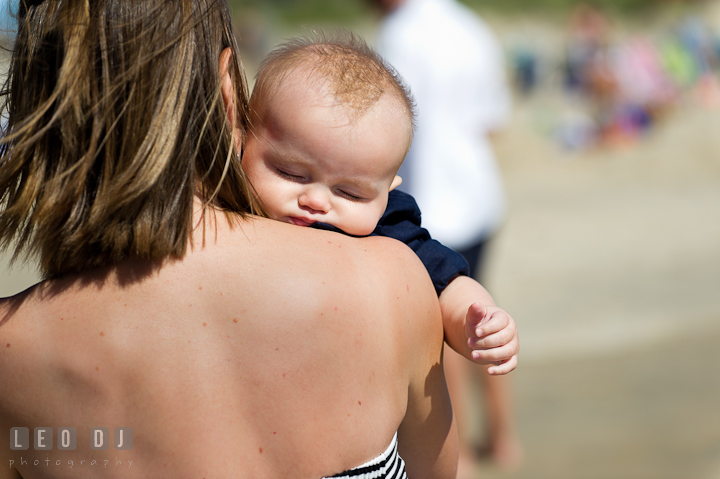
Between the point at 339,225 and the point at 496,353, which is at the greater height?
the point at 339,225

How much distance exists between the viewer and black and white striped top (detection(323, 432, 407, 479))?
1.27 m

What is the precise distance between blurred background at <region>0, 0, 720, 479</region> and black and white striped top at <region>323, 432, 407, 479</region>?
0.81 meters

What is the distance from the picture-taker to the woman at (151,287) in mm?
1134

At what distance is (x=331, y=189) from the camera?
4.70ft

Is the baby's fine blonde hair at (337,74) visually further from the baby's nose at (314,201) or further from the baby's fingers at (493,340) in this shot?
the baby's fingers at (493,340)

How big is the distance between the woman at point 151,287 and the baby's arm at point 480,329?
0.24m

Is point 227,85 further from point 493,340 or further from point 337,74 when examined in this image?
point 493,340

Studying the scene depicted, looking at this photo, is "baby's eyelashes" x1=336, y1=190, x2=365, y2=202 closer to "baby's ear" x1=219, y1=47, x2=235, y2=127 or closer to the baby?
the baby

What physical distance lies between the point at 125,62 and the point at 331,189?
485 mm

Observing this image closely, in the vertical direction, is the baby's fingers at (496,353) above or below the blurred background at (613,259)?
above

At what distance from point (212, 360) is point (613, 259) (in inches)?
259

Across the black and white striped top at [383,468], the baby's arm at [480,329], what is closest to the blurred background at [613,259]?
the black and white striped top at [383,468]

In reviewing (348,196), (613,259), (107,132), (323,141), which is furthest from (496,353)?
(613,259)

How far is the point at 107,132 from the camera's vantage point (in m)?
1.13
